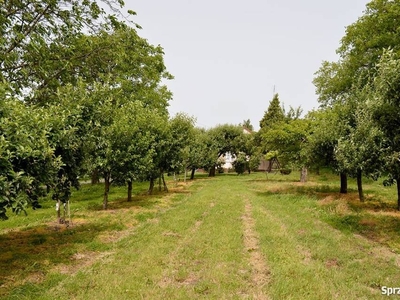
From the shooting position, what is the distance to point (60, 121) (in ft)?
28.8

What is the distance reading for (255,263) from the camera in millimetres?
8516

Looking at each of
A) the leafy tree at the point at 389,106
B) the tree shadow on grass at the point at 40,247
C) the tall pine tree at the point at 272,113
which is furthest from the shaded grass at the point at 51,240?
the tall pine tree at the point at 272,113

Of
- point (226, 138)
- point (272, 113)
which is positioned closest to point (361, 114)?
point (226, 138)

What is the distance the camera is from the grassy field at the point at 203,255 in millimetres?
6770

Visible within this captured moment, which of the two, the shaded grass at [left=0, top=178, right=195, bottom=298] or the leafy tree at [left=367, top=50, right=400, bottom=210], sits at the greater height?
the leafy tree at [left=367, top=50, right=400, bottom=210]

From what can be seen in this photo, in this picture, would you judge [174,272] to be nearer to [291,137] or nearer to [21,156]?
[21,156]

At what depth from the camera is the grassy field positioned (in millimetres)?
6770

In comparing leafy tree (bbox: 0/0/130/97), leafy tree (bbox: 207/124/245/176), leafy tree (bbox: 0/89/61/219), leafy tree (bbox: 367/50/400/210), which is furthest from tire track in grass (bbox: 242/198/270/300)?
leafy tree (bbox: 207/124/245/176)

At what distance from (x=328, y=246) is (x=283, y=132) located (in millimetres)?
25529

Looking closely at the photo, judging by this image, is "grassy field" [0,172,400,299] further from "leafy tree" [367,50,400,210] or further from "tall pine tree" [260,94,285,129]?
"tall pine tree" [260,94,285,129]

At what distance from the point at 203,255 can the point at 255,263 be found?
1658mm

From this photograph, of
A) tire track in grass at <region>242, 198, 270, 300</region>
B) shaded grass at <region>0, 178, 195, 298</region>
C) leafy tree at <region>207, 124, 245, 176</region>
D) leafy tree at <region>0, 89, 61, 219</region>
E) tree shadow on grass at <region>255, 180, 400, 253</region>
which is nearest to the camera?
leafy tree at <region>0, 89, 61, 219</region>

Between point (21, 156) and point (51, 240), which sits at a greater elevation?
point (21, 156)

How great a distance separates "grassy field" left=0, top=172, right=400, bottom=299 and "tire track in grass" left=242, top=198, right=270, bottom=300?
3cm
